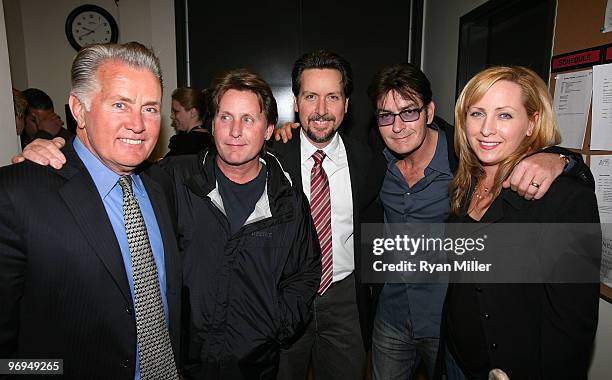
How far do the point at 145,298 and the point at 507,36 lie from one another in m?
3.36

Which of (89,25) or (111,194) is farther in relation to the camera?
(89,25)

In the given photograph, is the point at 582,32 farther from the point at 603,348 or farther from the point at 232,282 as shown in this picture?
the point at 232,282

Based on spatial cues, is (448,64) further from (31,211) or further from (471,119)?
(31,211)

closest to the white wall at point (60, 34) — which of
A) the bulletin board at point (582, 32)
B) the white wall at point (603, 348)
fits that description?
the bulletin board at point (582, 32)

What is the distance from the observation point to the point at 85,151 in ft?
4.33

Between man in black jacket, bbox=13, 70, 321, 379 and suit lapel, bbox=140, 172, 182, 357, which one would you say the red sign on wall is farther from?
suit lapel, bbox=140, 172, 182, 357

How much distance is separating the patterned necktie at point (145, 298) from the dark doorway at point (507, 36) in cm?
248

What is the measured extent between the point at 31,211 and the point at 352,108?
4156 millimetres

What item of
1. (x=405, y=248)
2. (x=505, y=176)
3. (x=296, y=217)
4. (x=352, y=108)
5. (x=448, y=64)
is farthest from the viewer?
(x=352, y=108)

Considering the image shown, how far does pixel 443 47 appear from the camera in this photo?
13.6ft

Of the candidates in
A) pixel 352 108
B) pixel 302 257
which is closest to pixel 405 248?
pixel 302 257

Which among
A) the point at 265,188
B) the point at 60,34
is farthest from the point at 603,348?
the point at 60,34

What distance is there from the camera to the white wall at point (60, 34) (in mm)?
4422

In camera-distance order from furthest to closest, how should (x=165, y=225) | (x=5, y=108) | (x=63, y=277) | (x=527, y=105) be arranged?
1. (x=5, y=108)
2. (x=165, y=225)
3. (x=527, y=105)
4. (x=63, y=277)
